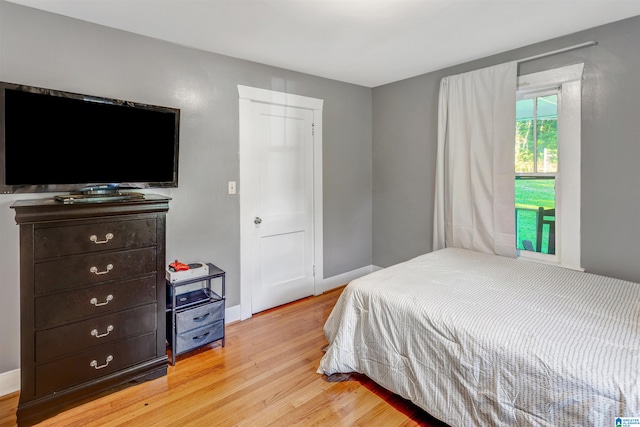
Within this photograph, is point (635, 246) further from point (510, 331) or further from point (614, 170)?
point (510, 331)

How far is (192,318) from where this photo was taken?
2430 mm

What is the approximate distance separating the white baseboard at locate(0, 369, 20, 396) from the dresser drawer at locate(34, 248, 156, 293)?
0.77m

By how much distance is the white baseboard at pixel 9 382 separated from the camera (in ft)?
6.63

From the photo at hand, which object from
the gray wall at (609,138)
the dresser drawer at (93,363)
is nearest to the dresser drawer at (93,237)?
the dresser drawer at (93,363)

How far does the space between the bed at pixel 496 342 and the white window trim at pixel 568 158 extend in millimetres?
248

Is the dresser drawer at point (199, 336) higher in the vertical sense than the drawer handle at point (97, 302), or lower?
lower

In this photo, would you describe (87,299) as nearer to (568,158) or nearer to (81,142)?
(81,142)

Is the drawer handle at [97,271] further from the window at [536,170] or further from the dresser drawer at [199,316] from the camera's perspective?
the window at [536,170]

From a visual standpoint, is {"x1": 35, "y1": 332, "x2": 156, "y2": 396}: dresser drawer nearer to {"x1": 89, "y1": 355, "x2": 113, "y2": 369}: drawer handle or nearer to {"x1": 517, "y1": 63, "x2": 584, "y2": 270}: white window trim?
{"x1": 89, "y1": 355, "x2": 113, "y2": 369}: drawer handle

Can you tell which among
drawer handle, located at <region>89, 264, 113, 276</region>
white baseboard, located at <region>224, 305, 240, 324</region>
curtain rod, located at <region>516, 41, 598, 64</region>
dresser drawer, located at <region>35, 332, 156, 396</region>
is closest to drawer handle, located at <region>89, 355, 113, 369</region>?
dresser drawer, located at <region>35, 332, 156, 396</region>

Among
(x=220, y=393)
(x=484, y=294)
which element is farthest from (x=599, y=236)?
(x=220, y=393)

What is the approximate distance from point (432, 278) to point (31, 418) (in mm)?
2465

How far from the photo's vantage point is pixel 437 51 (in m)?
2.82

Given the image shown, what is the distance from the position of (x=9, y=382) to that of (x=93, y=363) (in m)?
0.60
